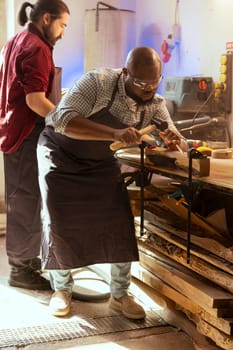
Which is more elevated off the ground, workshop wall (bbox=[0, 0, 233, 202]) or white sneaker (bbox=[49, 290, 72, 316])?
workshop wall (bbox=[0, 0, 233, 202])

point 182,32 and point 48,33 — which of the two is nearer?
point 48,33

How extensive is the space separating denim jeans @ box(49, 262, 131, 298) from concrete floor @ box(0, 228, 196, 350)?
101 millimetres

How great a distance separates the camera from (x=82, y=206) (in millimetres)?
2346

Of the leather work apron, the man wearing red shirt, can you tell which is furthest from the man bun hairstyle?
the leather work apron

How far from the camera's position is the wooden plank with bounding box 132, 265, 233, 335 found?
76.3 inches

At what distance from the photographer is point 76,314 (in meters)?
2.46

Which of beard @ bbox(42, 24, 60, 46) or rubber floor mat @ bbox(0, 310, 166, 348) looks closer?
rubber floor mat @ bbox(0, 310, 166, 348)

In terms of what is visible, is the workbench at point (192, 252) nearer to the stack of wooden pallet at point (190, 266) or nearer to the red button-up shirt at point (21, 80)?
the stack of wooden pallet at point (190, 266)

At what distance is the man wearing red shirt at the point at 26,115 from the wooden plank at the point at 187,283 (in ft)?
1.99

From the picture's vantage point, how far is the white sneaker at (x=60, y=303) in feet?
7.91

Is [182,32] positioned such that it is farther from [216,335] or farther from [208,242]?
[216,335]

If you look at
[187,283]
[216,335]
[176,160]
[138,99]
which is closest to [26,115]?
[138,99]

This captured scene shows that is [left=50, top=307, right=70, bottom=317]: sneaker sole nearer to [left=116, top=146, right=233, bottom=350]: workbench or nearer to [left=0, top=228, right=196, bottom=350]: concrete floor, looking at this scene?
[left=0, top=228, right=196, bottom=350]: concrete floor

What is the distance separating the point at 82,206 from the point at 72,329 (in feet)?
1.71
